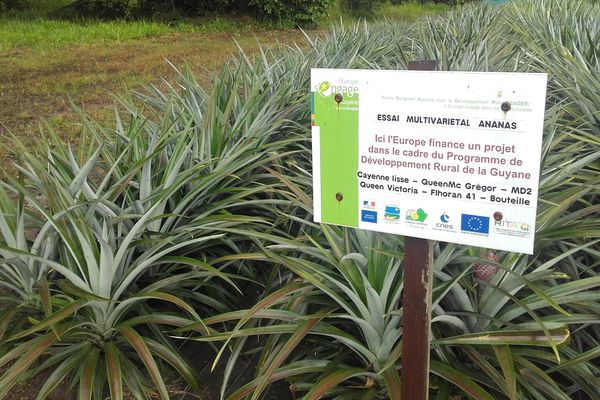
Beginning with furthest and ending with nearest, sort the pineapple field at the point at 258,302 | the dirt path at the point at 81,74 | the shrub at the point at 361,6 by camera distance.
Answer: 1. the shrub at the point at 361,6
2. the dirt path at the point at 81,74
3. the pineapple field at the point at 258,302

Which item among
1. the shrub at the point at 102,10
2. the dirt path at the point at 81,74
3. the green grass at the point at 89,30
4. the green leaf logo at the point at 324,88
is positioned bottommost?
the dirt path at the point at 81,74

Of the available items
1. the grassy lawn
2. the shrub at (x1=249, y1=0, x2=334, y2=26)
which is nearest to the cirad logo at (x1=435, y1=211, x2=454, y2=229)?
the grassy lawn

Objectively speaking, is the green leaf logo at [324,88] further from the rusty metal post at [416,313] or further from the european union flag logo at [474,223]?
the european union flag logo at [474,223]

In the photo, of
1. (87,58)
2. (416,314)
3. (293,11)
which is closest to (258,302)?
(416,314)

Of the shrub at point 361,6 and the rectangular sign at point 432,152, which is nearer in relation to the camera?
the rectangular sign at point 432,152

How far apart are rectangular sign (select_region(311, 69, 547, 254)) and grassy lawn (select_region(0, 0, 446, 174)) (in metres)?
2.49

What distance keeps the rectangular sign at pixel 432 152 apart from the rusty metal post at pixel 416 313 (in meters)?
0.07

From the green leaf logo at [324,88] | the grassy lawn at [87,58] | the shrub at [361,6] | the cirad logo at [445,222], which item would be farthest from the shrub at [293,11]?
the cirad logo at [445,222]

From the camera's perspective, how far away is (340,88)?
1653 millimetres

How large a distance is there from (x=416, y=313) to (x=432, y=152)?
48 centimetres

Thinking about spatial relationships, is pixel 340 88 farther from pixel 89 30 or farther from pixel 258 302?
pixel 89 30

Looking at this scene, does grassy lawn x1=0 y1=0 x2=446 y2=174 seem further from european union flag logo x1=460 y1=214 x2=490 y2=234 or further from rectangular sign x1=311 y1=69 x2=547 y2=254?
european union flag logo x1=460 y1=214 x2=490 y2=234

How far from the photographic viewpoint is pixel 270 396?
7.29 feet

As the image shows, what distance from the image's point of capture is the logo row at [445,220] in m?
1.49
